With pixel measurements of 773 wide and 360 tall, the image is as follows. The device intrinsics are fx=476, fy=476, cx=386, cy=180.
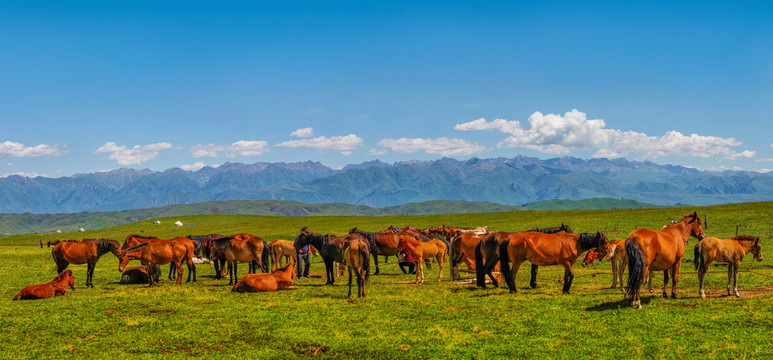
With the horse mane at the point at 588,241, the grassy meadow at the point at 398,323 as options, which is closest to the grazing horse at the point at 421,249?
the grassy meadow at the point at 398,323

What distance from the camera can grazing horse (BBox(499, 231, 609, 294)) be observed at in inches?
866

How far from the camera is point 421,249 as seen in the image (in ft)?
93.7

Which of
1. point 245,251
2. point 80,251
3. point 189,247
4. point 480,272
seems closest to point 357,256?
point 480,272

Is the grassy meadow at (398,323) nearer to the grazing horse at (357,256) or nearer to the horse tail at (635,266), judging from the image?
the horse tail at (635,266)

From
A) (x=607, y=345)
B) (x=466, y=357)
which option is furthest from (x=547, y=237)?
(x=466, y=357)

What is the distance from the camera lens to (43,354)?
14.2 m

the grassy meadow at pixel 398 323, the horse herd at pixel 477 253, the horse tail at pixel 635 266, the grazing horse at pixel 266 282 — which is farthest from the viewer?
the grazing horse at pixel 266 282

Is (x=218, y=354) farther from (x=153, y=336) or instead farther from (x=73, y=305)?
(x=73, y=305)

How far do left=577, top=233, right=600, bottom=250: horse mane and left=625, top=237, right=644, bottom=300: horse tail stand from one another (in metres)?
3.84

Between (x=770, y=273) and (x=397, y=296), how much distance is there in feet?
70.5

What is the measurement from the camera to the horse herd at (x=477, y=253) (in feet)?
62.9

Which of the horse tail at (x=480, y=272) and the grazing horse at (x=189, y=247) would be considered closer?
the horse tail at (x=480, y=272)

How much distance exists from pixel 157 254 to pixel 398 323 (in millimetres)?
17208

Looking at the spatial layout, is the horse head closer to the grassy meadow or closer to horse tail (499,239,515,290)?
the grassy meadow
